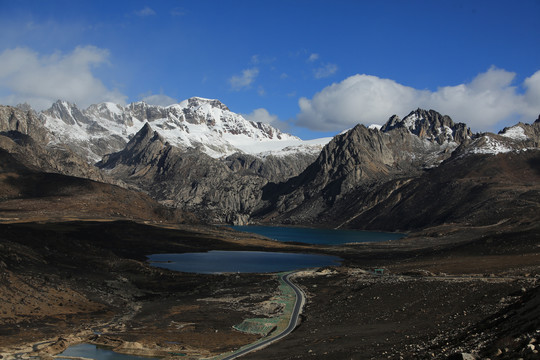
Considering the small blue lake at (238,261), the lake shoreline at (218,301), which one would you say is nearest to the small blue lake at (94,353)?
the lake shoreline at (218,301)

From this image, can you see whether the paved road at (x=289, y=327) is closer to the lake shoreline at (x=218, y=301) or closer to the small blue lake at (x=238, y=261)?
the lake shoreline at (x=218, y=301)

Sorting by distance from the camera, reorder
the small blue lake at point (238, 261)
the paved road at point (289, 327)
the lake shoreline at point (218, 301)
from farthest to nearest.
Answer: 1. the small blue lake at point (238, 261)
2. the paved road at point (289, 327)
3. the lake shoreline at point (218, 301)

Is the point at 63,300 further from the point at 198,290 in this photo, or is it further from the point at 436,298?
the point at 436,298

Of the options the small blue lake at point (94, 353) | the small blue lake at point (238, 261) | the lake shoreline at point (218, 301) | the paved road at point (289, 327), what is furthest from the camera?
the small blue lake at point (238, 261)

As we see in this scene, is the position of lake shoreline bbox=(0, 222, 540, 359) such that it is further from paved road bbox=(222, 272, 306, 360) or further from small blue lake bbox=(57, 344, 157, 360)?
small blue lake bbox=(57, 344, 157, 360)

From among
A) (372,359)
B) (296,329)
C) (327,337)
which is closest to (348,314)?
(296,329)

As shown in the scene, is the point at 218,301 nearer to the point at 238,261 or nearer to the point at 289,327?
the point at 289,327
